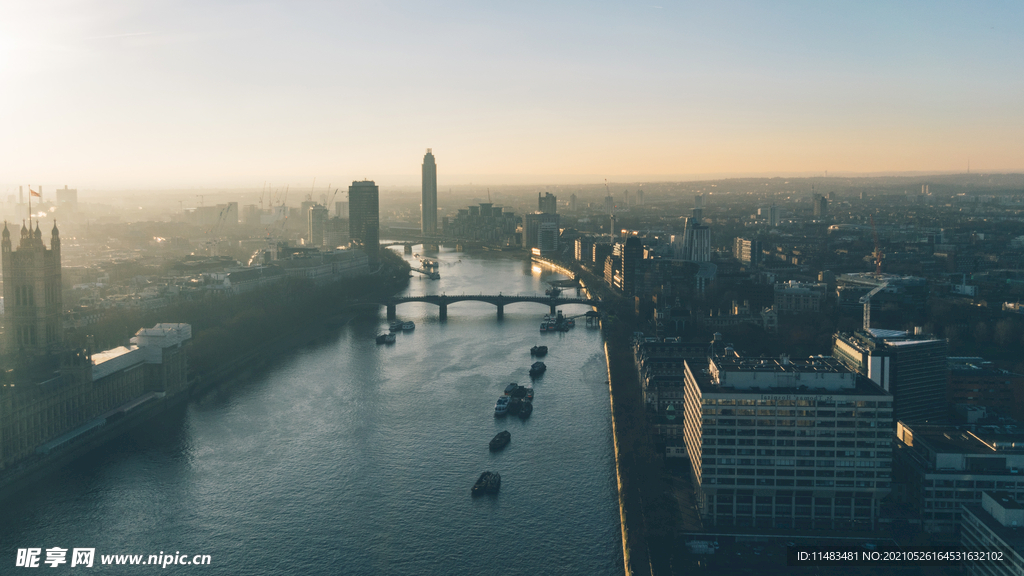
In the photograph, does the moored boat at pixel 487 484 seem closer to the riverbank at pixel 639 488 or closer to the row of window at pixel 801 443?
the riverbank at pixel 639 488

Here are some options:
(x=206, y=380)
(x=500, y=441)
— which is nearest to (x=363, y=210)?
(x=206, y=380)

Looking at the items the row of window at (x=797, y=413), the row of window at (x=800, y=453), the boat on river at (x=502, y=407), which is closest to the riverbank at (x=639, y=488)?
the row of window at (x=800, y=453)

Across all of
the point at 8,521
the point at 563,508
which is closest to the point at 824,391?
the point at 563,508

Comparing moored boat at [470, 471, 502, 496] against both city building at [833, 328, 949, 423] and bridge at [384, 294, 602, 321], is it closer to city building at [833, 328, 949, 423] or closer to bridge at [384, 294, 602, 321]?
city building at [833, 328, 949, 423]

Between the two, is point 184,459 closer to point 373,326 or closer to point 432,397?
point 432,397

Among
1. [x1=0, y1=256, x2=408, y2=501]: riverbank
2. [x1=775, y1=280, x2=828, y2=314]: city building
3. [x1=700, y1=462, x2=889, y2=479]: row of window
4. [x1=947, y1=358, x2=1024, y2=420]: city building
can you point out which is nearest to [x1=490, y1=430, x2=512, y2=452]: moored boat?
[x1=700, y1=462, x2=889, y2=479]: row of window
